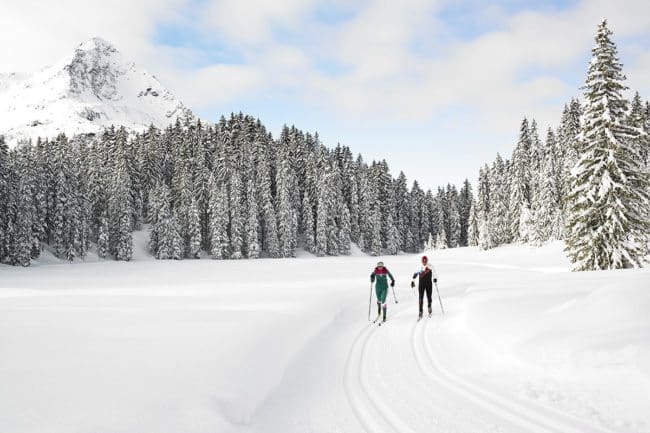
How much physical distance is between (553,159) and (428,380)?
59160 mm

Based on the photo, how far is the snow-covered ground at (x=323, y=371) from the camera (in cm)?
543

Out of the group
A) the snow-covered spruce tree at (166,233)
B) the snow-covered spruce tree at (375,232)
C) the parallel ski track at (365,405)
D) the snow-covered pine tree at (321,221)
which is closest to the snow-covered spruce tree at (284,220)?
the snow-covered pine tree at (321,221)

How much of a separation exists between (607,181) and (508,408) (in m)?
19.9

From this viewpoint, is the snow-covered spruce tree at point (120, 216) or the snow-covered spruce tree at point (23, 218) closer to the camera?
the snow-covered spruce tree at point (23, 218)

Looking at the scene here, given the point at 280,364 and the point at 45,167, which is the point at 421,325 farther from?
the point at 45,167

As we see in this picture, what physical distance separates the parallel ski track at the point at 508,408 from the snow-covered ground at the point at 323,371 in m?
0.03

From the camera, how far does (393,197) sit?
283ft

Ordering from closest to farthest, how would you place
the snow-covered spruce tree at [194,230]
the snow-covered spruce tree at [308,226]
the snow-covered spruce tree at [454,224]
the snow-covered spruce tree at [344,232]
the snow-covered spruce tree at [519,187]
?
the snow-covered spruce tree at [194,230] < the snow-covered spruce tree at [519,187] < the snow-covered spruce tree at [308,226] < the snow-covered spruce tree at [344,232] < the snow-covered spruce tree at [454,224]

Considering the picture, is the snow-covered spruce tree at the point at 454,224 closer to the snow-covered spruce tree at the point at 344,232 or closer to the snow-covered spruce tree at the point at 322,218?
the snow-covered spruce tree at the point at 344,232

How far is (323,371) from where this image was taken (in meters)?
8.59

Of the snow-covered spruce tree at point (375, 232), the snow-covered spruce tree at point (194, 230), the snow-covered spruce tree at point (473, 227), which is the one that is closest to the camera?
the snow-covered spruce tree at point (194, 230)

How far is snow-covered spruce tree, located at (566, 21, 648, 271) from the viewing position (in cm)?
2128

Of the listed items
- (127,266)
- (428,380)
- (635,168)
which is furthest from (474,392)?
(127,266)

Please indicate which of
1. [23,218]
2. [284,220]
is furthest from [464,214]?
[23,218]
